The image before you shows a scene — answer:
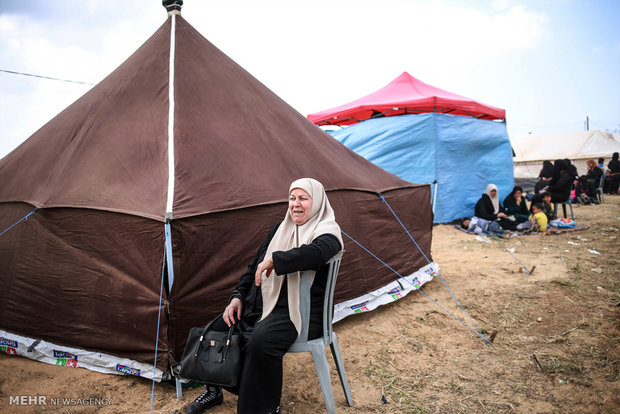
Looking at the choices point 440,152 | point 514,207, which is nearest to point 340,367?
point 440,152

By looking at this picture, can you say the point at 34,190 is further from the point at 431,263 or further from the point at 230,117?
the point at 431,263

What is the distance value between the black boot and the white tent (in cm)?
2093

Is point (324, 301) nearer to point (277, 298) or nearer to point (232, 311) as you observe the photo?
point (277, 298)

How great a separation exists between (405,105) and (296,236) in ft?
22.3

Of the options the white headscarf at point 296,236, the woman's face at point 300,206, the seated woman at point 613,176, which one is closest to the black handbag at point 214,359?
the white headscarf at point 296,236

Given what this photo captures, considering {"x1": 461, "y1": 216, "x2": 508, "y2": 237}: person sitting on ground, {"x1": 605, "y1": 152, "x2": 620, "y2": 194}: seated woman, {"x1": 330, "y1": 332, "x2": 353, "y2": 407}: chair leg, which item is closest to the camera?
{"x1": 330, "y1": 332, "x2": 353, "y2": 407}: chair leg

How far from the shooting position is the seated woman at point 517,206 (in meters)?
8.07

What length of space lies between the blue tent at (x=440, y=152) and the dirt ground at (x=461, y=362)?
373 centimetres

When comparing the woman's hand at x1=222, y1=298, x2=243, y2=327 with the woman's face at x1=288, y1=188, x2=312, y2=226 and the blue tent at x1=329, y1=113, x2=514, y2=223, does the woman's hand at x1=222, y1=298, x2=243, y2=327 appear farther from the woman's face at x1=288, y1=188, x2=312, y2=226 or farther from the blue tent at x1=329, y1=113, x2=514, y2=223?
the blue tent at x1=329, y1=113, x2=514, y2=223

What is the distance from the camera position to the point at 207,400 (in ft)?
7.28

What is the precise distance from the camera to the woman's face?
2.25 metres

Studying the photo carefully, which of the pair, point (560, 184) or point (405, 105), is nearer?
point (405, 105)
